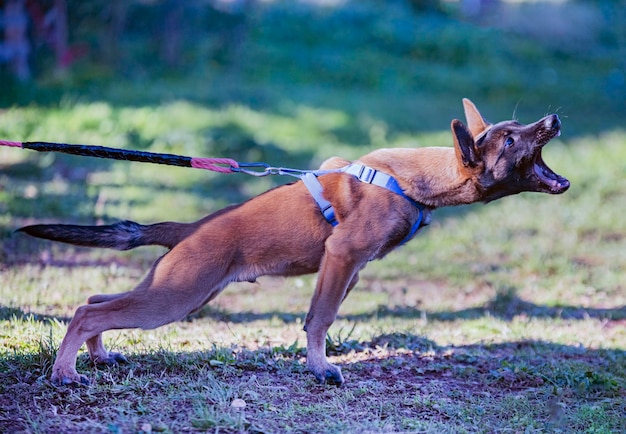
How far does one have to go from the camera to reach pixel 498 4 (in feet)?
83.6

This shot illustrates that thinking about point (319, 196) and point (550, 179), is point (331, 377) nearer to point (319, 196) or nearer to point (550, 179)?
point (319, 196)

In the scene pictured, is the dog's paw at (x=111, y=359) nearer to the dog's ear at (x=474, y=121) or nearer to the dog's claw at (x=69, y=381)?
the dog's claw at (x=69, y=381)

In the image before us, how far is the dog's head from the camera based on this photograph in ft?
16.6

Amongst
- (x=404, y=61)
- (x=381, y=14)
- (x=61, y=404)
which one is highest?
(x=381, y=14)

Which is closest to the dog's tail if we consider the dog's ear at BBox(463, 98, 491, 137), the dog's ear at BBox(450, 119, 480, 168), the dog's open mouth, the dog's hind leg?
the dog's hind leg

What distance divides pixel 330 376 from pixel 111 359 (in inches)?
52.8

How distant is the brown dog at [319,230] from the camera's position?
15.7 ft

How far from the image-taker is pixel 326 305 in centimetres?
501

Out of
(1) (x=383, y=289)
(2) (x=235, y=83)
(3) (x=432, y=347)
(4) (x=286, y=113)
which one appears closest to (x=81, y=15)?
(2) (x=235, y=83)

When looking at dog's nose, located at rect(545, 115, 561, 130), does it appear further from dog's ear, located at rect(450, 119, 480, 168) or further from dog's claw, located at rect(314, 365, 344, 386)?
dog's claw, located at rect(314, 365, 344, 386)

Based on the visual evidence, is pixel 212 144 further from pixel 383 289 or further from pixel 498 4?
pixel 498 4

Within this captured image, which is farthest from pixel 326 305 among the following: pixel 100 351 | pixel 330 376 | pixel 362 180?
pixel 100 351

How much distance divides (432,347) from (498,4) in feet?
70.9

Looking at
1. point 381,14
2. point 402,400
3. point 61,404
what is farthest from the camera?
point 381,14
